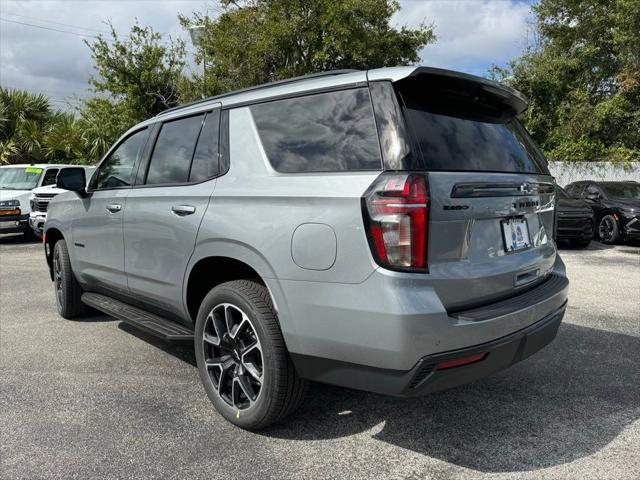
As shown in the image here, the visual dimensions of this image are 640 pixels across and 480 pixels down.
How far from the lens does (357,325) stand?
93.8 inches

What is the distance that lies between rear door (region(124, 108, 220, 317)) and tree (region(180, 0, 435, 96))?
13.9 metres

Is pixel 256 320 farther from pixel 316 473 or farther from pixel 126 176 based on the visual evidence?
pixel 126 176

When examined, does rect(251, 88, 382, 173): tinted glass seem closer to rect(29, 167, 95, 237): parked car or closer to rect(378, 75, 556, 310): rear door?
rect(378, 75, 556, 310): rear door

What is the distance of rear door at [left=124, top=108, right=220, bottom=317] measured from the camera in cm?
326

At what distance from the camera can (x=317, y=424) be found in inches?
120

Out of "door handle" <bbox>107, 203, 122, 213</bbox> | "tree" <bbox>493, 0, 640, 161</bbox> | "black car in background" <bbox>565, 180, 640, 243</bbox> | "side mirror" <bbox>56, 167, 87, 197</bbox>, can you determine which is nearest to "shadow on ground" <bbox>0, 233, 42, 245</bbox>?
"side mirror" <bbox>56, 167, 87, 197</bbox>

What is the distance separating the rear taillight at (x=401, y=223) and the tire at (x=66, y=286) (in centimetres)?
367

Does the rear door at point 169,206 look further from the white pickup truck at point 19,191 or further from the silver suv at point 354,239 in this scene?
the white pickup truck at point 19,191

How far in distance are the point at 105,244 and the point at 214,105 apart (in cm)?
159

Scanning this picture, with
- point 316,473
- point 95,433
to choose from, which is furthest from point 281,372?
point 95,433

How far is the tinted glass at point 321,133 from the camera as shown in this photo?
99.7 inches

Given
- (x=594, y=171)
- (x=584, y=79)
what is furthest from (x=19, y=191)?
(x=584, y=79)

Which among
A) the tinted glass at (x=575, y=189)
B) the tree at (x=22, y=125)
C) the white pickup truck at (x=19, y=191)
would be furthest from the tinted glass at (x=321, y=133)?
the tree at (x=22, y=125)

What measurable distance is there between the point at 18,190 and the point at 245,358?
11429 millimetres
